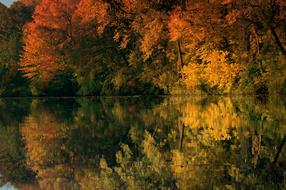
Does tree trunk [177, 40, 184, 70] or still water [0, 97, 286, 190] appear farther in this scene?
tree trunk [177, 40, 184, 70]

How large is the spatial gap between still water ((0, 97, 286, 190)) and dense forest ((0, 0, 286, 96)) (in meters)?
13.1

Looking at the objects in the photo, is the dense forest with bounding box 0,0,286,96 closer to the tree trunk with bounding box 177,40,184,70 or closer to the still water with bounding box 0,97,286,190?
the tree trunk with bounding box 177,40,184,70

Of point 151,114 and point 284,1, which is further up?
point 284,1

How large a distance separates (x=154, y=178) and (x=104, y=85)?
35.7 meters

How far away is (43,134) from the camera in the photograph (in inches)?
581

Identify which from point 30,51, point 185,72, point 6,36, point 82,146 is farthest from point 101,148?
point 6,36

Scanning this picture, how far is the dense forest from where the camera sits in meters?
29.1

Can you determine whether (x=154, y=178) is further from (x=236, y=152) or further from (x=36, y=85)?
(x=36, y=85)

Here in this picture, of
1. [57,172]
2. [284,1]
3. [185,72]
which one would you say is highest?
[284,1]

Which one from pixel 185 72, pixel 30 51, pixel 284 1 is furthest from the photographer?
pixel 30 51

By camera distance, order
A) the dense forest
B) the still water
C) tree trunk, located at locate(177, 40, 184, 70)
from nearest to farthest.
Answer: the still water, the dense forest, tree trunk, located at locate(177, 40, 184, 70)

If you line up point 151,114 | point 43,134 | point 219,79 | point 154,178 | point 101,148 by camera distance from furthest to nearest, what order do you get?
point 219,79 < point 151,114 < point 43,134 < point 101,148 < point 154,178

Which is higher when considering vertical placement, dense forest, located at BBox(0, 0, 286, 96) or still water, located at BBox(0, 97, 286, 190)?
dense forest, located at BBox(0, 0, 286, 96)

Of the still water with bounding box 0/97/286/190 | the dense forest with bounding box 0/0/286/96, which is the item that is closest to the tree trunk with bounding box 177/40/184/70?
the dense forest with bounding box 0/0/286/96
